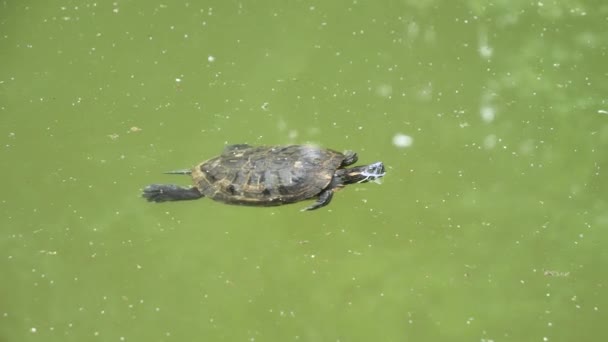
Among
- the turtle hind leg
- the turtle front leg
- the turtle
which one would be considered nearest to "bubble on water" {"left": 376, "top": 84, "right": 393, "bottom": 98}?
the turtle

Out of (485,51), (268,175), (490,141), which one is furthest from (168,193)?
(485,51)

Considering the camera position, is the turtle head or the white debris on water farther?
the white debris on water

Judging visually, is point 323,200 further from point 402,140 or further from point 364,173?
point 402,140

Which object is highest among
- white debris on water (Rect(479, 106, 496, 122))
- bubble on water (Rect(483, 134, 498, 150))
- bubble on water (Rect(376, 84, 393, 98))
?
bubble on water (Rect(376, 84, 393, 98))

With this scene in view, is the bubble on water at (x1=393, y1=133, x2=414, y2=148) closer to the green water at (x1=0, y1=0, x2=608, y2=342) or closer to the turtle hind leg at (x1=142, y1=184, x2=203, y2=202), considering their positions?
the green water at (x1=0, y1=0, x2=608, y2=342)

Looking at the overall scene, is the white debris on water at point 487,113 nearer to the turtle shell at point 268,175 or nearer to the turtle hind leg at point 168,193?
the turtle shell at point 268,175

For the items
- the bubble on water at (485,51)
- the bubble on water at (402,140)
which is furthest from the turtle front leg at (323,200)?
the bubble on water at (485,51)

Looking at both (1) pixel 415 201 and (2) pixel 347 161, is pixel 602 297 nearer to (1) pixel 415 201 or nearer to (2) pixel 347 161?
(1) pixel 415 201

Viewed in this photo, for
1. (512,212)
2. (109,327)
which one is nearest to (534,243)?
(512,212)
